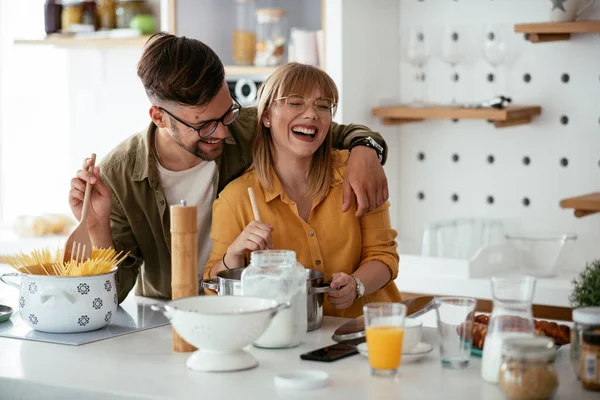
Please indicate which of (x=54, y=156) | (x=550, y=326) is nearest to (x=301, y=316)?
(x=550, y=326)

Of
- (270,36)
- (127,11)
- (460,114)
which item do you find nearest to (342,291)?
(460,114)

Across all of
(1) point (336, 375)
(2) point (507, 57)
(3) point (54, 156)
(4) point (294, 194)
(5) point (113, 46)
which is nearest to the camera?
(1) point (336, 375)

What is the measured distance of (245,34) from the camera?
360cm

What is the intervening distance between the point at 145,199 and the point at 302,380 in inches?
38.7

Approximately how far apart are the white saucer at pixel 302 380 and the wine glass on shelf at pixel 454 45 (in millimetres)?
2000

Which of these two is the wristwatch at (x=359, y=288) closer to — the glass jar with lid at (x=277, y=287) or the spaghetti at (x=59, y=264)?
the glass jar with lid at (x=277, y=287)

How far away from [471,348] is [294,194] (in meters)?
0.76

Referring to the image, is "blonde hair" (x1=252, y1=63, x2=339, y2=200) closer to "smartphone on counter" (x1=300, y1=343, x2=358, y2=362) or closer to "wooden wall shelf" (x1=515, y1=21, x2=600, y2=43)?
"smartphone on counter" (x1=300, y1=343, x2=358, y2=362)

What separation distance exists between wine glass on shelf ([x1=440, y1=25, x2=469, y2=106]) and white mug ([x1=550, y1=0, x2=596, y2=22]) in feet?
1.04

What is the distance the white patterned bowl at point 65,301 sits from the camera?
1.83 metres

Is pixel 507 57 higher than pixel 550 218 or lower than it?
higher

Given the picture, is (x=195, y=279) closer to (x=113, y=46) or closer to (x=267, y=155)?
(x=267, y=155)

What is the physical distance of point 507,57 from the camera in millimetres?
3209

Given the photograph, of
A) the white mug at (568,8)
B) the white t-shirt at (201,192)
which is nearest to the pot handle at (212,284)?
the white t-shirt at (201,192)
